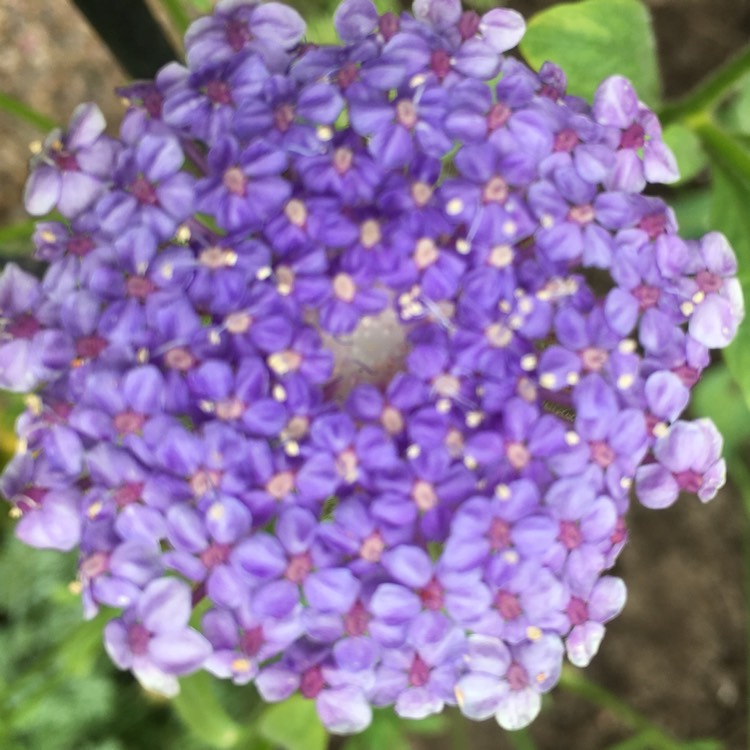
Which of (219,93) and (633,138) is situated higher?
(219,93)

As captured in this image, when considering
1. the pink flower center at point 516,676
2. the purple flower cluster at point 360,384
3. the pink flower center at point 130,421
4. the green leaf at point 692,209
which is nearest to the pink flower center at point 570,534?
the purple flower cluster at point 360,384

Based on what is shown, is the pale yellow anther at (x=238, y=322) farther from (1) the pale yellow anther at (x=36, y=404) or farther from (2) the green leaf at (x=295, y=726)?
(2) the green leaf at (x=295, y=726)

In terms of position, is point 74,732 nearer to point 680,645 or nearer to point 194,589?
point 194,589

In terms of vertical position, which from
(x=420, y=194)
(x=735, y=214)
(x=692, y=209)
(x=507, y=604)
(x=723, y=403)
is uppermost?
(x=420, y=194)

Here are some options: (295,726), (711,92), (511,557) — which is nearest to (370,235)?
(511,557)

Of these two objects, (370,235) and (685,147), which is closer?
(370,235)

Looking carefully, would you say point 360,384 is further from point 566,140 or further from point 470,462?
point 566,140

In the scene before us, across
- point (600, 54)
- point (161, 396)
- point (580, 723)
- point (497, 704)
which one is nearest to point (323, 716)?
point (497, 704)
